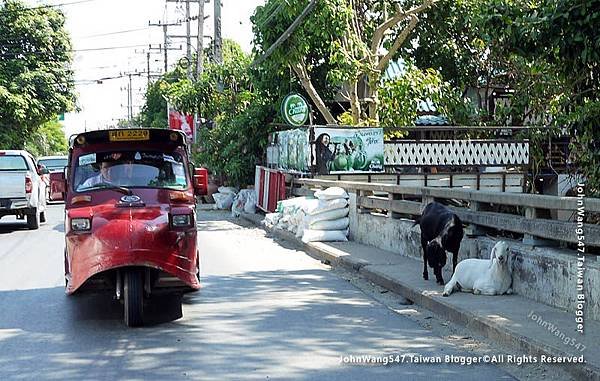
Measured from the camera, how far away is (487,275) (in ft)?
30.4

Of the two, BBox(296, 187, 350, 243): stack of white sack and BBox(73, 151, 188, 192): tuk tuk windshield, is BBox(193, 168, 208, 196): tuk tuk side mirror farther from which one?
BBox(296, 187, 350, 243): stack of white sack

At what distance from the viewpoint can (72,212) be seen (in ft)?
27.5

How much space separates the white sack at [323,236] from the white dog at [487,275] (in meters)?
6.17

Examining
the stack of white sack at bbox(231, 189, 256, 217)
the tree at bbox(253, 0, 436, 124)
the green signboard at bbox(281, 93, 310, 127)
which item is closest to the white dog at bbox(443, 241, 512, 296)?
the tree at bbox(253, 0, 436, 124)

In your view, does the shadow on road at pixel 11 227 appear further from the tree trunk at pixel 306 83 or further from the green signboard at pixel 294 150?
the tree trunk at pixel 306 83

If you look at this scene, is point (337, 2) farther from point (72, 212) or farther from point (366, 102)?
point (72, 212)

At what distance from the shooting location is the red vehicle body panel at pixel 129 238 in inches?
313

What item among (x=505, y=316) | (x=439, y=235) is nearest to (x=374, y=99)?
(x=439, y=235)

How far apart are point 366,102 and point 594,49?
13911 millimetres

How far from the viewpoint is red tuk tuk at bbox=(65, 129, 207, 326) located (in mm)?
8031

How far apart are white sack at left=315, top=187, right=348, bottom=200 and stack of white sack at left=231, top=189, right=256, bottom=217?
344 inches

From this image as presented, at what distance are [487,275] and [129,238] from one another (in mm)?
4222

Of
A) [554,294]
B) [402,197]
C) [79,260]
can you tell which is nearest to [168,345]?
[79,260]

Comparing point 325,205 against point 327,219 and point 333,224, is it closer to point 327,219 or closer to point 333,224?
point 327,219
